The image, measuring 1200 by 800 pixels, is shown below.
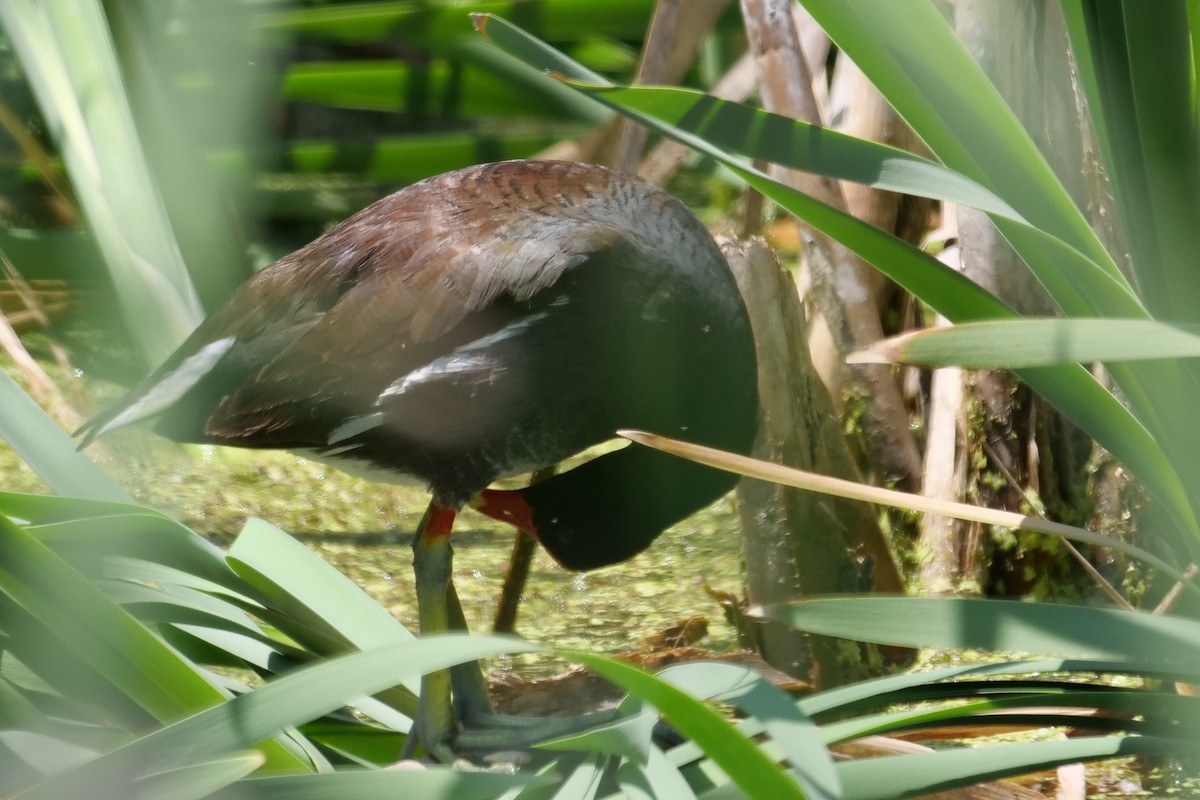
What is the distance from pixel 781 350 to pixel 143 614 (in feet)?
2.88

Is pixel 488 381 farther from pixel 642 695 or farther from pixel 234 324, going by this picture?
pixel 642 695

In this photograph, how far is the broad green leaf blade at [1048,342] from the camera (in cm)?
75

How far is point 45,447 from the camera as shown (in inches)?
42.3

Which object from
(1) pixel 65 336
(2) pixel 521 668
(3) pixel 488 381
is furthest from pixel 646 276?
(1) pixel 65 336

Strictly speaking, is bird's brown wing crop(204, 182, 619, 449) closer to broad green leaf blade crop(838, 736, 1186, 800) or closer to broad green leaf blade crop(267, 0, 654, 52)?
broad green leaf blade crop(838, 736, 1186, 800)

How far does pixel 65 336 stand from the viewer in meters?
2.39

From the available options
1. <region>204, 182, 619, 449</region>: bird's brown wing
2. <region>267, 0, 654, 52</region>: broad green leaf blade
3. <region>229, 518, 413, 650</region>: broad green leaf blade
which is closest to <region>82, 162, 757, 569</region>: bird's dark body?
<region>204, 182, 619, 449</region>: bird's brown wing

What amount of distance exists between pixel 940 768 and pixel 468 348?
0.70 meters

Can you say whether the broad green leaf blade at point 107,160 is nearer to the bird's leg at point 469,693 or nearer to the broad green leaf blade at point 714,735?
the bird's leg at point 469,693

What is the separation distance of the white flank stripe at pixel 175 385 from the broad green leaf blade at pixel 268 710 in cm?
62

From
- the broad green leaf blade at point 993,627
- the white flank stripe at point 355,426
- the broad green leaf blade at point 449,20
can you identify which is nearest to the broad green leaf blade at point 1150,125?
the broad green leaf blade at point 993,627

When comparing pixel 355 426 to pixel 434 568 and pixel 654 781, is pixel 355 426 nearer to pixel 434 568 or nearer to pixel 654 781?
pixel 434 568

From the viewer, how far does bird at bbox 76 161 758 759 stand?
1.32m

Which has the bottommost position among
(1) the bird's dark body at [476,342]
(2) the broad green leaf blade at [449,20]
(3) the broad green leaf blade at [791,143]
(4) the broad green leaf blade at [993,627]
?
(4) the broad green leaf blade at [993,627]
